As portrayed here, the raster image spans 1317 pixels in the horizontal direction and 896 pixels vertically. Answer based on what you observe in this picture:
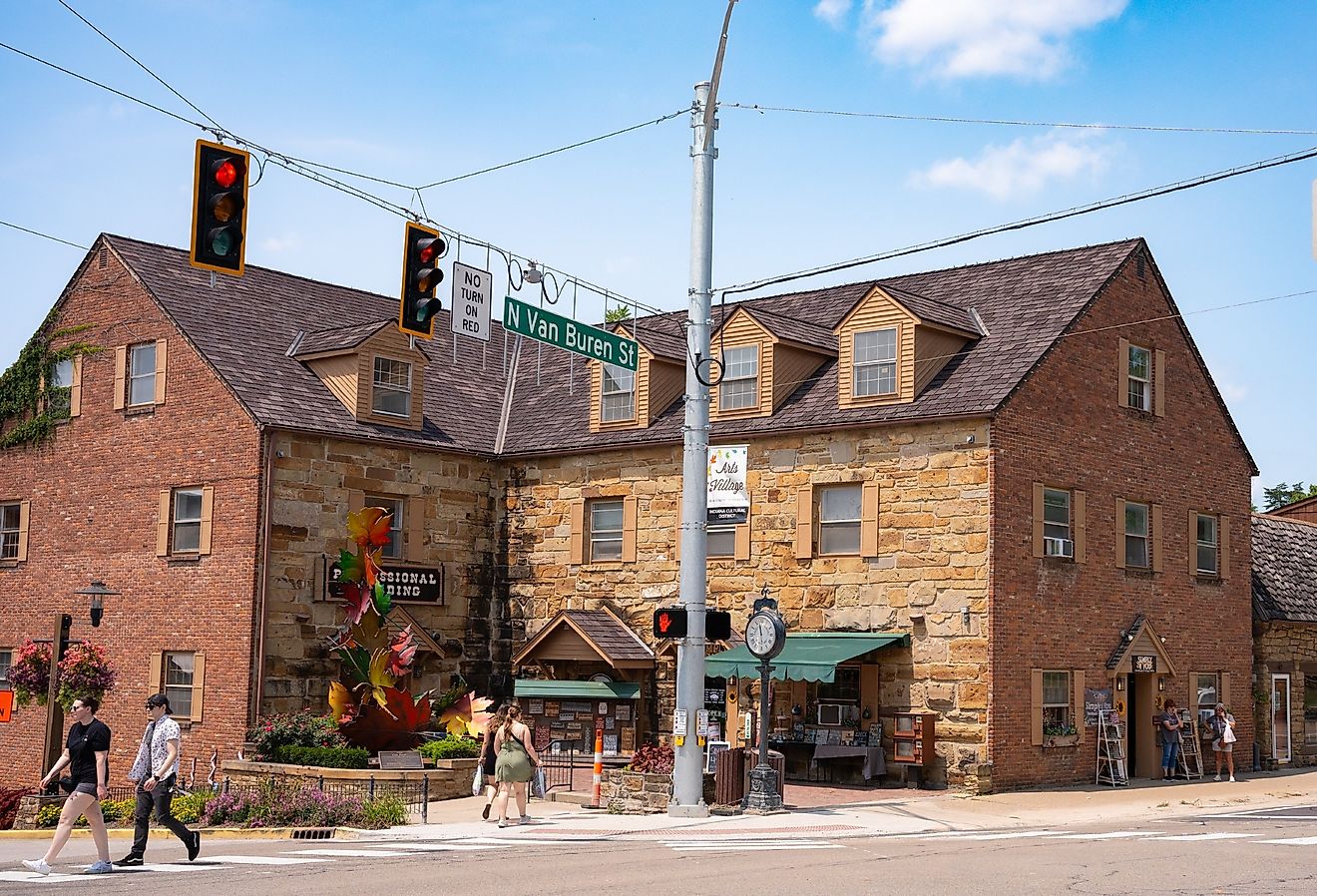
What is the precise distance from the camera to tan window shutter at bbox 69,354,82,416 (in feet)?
104

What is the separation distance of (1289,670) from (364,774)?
20935mm

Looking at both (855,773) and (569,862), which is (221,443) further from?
(569,862)

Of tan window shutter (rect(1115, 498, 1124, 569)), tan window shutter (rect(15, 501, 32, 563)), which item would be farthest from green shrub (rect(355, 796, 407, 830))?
tan window shutter (rect(15, 501, 32, 563))

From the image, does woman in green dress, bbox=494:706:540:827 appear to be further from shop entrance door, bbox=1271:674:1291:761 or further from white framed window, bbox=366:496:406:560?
shop entrance door, bbox=1271:674:1291:761

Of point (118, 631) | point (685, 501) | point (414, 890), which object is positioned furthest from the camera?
point (118, 631)

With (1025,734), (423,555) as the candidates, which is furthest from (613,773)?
(423,555)

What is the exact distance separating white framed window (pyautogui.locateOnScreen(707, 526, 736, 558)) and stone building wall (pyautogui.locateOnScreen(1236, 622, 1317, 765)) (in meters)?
12.1

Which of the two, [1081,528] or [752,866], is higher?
[1081,528]

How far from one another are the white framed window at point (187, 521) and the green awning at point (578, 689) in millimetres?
6830

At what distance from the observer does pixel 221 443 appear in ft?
94.4

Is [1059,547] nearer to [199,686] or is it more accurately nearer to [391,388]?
[391,388]

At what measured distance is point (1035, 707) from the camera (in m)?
25.9

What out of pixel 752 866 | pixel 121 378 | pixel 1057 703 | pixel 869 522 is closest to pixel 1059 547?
pixel 1057 703

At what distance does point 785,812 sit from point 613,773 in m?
2.50
